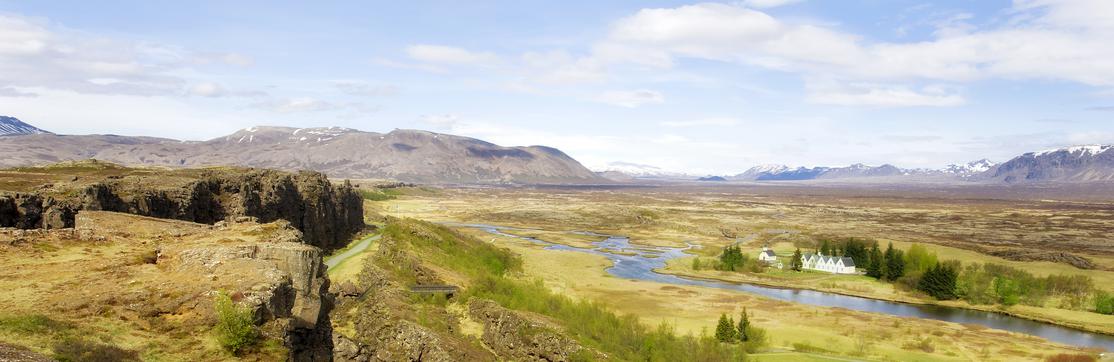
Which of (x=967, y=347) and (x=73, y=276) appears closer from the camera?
(x=73, y=276)

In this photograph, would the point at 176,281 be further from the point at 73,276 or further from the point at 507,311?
the point at 507,311

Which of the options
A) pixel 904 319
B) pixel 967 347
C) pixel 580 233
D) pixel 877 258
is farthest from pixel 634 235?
pixel 967 347

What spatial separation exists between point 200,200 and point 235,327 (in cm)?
3127

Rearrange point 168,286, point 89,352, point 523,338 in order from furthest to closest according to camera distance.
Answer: point 523,338 → point 168,286 → point 89,352

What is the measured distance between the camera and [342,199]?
3014 inches

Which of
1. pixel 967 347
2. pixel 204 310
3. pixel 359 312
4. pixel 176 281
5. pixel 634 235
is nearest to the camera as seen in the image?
pixel 204 310

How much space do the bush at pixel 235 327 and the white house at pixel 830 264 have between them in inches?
4417

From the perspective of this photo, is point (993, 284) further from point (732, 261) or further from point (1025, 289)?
point (732, 261)

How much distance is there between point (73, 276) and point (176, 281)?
10.2 ft

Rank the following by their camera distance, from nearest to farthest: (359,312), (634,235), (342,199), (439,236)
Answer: (359,312)
(439,236)
(342,199)
(634,235)

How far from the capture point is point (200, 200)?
44.3 m

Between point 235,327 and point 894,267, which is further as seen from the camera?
point 894,267

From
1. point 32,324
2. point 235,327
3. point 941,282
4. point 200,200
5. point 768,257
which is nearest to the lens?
point 32,324

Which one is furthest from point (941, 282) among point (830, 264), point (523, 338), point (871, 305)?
point (523, 338)
